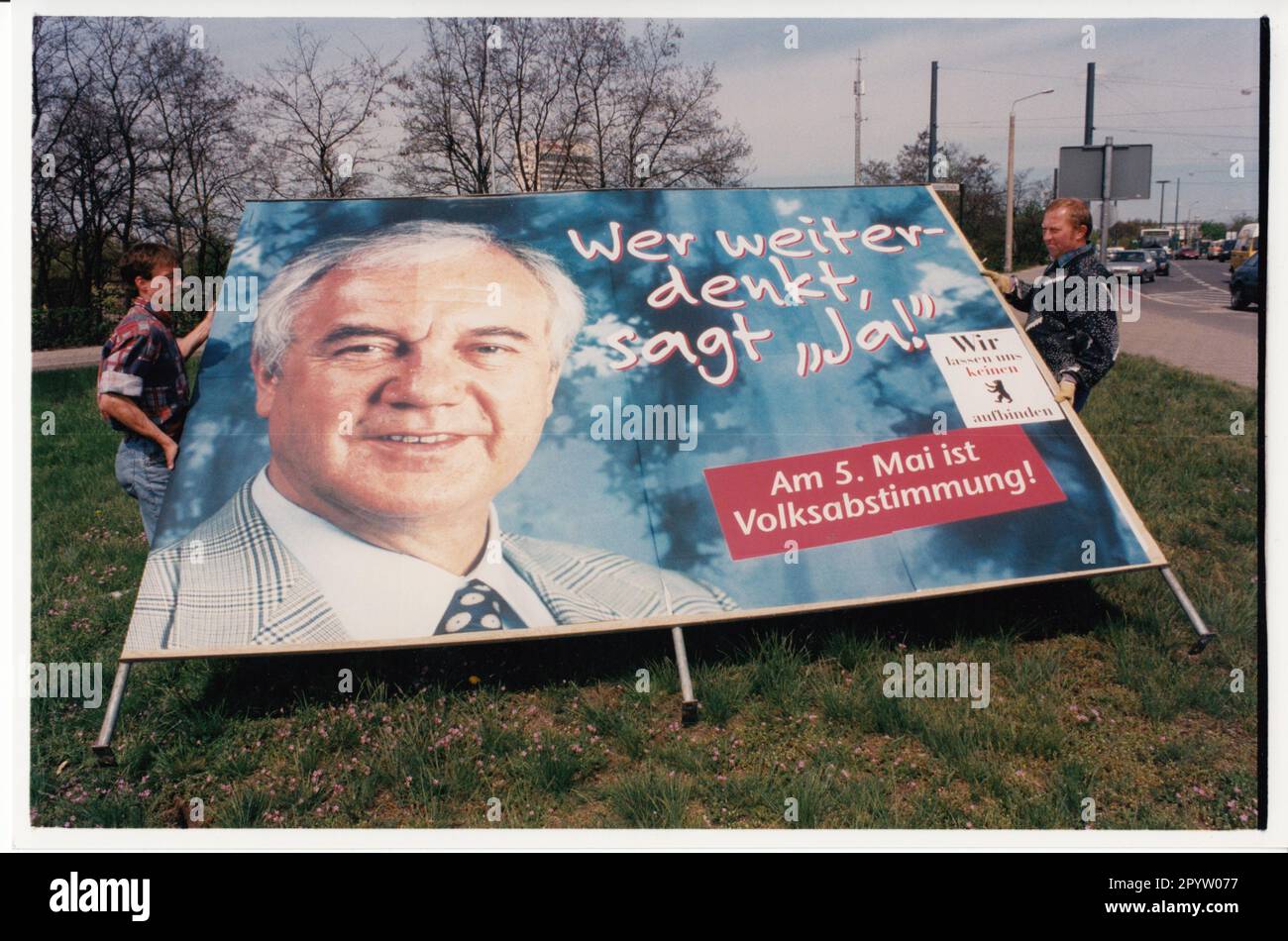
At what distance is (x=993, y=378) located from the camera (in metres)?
4.37

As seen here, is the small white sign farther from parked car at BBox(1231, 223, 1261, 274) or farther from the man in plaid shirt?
the man in plaid shirt

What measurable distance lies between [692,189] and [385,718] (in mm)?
3262

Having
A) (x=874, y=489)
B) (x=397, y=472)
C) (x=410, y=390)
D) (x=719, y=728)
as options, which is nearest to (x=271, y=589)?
(x=397, y=472)

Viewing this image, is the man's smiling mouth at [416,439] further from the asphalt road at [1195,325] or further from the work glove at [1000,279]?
the asphalt road at [1195,325]

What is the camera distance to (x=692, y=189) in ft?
15.7

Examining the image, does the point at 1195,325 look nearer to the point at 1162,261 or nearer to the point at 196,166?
the point at 1162,261

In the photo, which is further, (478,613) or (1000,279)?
(1000,279)

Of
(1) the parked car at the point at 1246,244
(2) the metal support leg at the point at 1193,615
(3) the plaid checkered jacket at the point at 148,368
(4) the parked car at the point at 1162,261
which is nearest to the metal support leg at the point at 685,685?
(2) the metal support leg at the point at 1193,615

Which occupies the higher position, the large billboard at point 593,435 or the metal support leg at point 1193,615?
the large billboard at point 593,435

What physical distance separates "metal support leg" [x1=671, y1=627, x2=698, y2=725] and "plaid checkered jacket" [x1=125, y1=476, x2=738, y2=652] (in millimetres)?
118

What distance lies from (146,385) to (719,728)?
10.4ft

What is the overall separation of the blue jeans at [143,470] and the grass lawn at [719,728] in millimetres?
488

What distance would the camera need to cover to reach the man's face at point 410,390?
3838 mm

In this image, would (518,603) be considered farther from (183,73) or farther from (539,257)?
(183,73)
